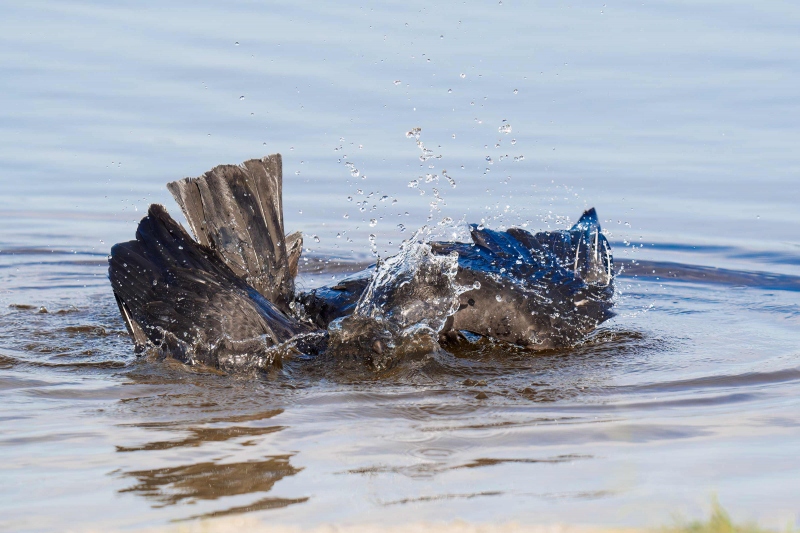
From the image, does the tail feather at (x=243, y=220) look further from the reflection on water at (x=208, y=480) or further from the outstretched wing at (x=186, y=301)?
the reflection on water at (x=208, y=480)

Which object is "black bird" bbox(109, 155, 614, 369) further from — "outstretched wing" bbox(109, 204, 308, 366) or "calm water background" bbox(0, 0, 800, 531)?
"calm water background" bbox(0, 0, 800, 531)

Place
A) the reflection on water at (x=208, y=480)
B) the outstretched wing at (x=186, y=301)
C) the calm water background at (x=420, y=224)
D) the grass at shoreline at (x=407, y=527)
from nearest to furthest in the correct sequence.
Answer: the grass at shoreline at (x=407, y=527) → the reflection on water at (x=208, y=480) → the calm water background at (x=420, y=224) → the outstretched wing at (x=186, y=301)

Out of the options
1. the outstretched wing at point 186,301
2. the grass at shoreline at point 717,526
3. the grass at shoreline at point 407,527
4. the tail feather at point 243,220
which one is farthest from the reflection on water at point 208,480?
the tail feather at point 243,220

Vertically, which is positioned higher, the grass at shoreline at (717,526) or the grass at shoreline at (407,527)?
the grass at shoreline at (717,526)

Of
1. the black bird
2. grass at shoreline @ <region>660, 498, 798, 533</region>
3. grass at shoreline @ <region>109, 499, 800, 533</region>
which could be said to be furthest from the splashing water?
grass at shoreline @ <region>660, 498, 798, 533</region>

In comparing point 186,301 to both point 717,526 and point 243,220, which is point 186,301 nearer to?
point 243,220

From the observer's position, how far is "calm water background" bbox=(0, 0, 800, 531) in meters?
3.59

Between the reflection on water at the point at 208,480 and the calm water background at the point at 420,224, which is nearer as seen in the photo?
the reflection on water at the point at 208,480

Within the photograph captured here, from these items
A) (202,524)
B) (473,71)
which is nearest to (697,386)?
(202,524)

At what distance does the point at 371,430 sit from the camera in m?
4.24

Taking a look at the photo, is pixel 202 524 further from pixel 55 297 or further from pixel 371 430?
pixel 55 297

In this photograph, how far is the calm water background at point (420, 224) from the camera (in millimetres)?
3594

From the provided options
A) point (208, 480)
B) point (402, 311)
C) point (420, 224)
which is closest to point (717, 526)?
point (208, 480)

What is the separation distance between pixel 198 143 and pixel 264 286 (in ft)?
17.3
